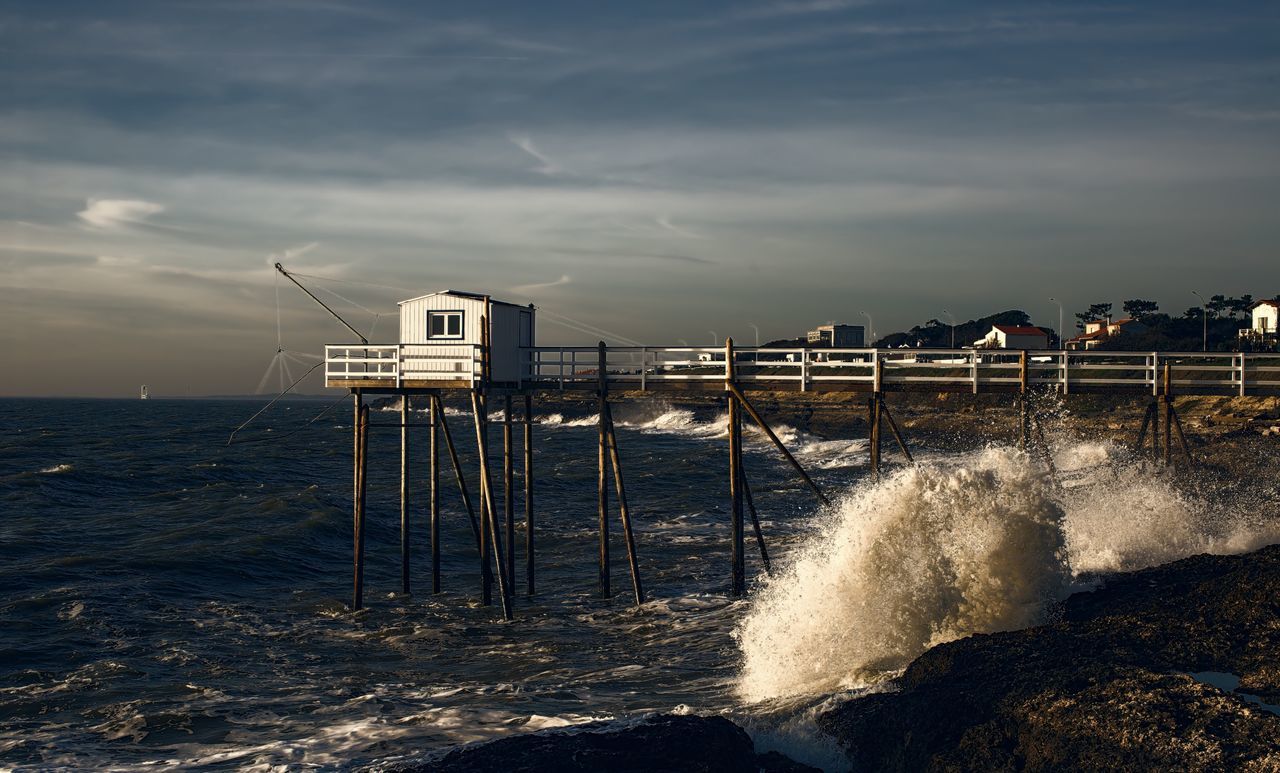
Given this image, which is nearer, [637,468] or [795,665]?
[795,665]

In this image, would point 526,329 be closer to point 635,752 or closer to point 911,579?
point 911,579

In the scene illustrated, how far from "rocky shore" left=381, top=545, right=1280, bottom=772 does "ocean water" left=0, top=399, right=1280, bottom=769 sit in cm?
92

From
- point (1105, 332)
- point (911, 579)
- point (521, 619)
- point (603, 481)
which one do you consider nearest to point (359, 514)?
point (521, 619)

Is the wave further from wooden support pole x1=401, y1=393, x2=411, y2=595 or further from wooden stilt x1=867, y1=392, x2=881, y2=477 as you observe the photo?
wooden support pole x1=401, y1=393, x2=411, y2=595

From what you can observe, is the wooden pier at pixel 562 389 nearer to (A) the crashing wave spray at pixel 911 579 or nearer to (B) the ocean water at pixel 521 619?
(B) the ocean water at pixel 521 619

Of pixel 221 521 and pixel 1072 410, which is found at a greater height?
pixel 1072 410

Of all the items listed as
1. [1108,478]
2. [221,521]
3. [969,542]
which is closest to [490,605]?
[969,542]

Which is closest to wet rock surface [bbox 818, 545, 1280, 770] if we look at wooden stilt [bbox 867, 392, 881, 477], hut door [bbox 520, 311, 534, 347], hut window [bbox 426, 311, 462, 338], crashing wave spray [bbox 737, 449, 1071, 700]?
crashing wave spray [bbox 737, 449, 1071, 700]

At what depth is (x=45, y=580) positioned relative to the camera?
81.0 feet

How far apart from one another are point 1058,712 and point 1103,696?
1.56 ft

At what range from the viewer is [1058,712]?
9266mm

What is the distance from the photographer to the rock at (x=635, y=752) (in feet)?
31.7

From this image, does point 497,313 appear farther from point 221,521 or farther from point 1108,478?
point 221,521

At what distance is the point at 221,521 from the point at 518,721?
953 inches
